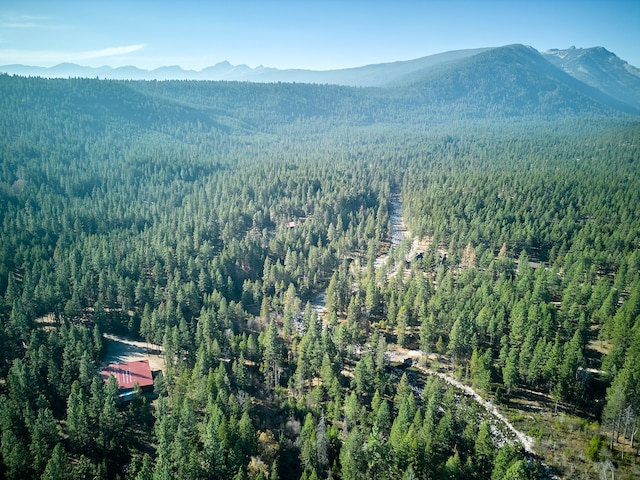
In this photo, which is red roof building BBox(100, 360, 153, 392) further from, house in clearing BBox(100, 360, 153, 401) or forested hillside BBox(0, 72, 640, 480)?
forested hillside BBox(0, 72, 640, 480)

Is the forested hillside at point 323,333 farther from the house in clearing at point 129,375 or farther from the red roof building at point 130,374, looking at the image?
the red roof building at point 130,374

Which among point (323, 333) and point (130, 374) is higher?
point (323, 333)

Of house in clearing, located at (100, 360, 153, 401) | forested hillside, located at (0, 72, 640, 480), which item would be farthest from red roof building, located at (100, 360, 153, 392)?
forested hillside, located at (0, 72, 640, 480)

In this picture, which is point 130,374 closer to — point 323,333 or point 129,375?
point 129,375

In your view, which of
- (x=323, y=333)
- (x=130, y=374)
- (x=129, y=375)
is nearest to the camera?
(x=129, y=375)

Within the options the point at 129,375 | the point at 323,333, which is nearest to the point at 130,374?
the point at 129,375

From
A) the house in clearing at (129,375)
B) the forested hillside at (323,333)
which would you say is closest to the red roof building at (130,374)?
the house in clearing at (129,375)
